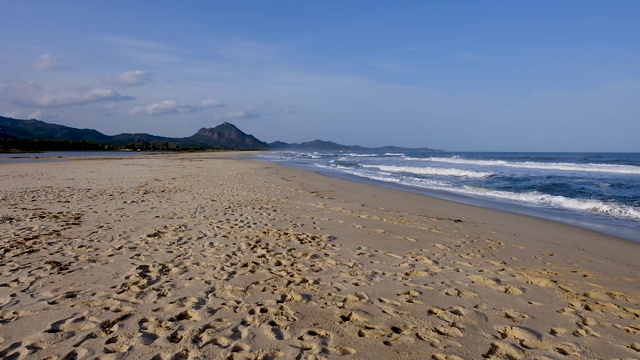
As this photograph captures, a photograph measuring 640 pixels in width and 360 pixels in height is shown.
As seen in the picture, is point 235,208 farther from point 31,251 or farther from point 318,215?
point 31,251

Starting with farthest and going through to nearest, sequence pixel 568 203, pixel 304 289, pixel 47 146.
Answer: pixel 47 146 < pixel 568 203 < pixel 304 289

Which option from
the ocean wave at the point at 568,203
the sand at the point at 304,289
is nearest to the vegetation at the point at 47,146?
the sand at the point at 304,289

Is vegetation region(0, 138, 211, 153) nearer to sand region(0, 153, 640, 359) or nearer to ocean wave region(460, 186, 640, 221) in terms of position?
sand region(0, 153, 640, 359)

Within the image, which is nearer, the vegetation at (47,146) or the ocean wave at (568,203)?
the ocean wave at (568,203)

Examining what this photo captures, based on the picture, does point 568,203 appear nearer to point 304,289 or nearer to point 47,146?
point 304,289

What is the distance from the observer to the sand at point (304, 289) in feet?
10.7

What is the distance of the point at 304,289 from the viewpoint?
4.46 metres

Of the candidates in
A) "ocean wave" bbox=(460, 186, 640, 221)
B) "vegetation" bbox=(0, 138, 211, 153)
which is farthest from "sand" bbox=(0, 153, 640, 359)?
"vegetation" bbox=(0, 138, 211, 153)

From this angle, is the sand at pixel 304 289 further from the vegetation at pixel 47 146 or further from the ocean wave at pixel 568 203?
the vegetation at pixel 47 146

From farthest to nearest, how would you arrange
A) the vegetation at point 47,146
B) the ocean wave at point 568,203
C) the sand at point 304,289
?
1. the vegetation at point 47,146
2. the ocean wave at point 568,203
3. the sand at point 304,289

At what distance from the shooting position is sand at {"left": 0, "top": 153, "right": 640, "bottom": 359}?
3266mm

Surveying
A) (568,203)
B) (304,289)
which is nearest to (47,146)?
(568,203)

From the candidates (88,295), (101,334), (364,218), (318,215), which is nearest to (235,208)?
(318,215)

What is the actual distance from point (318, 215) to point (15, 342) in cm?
663
